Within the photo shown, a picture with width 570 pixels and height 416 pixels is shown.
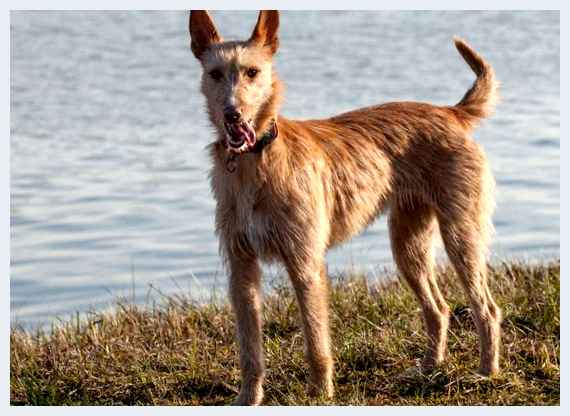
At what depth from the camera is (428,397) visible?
6.06 m

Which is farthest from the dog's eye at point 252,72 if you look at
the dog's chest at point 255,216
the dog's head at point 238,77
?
the dog's chest at point 255,216

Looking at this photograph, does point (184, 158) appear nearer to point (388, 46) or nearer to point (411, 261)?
point (411, 261)

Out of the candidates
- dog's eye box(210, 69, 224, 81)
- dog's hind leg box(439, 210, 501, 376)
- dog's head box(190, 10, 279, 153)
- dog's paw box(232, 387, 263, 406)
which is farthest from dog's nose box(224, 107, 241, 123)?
dog's hind leg box(439, 210, 501, 376)

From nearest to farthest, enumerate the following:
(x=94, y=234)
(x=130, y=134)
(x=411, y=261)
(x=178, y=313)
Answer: (x=411, y=261) < (x=178, y=313) < (x=94, y=234) < (x=130, y=134)

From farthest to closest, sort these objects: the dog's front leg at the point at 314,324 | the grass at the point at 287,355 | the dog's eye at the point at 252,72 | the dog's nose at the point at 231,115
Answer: the grass at the point at 287,355 < the dog's front leg at the point at 314,324 < the dog's eye at the point at 252,72 < the dog's nose at the point at 231,115

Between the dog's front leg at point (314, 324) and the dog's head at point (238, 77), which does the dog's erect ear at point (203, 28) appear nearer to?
the dog's head at point (238, 77)

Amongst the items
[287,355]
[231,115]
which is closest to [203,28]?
[231,115]

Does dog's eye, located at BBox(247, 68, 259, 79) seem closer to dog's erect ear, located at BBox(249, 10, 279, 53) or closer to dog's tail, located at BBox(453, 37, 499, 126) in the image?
dog's erect ear, located at BBox(249, 10, 279, 53)

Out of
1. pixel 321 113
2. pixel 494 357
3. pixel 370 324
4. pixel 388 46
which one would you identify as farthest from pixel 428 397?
pixel 388 46

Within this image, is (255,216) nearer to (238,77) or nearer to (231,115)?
(231,115)

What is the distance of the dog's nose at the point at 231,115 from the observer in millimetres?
5430

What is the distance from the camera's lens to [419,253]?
6.79 m

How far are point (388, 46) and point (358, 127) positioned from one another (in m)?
14.1

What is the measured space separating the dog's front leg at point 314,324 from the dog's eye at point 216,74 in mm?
1117
